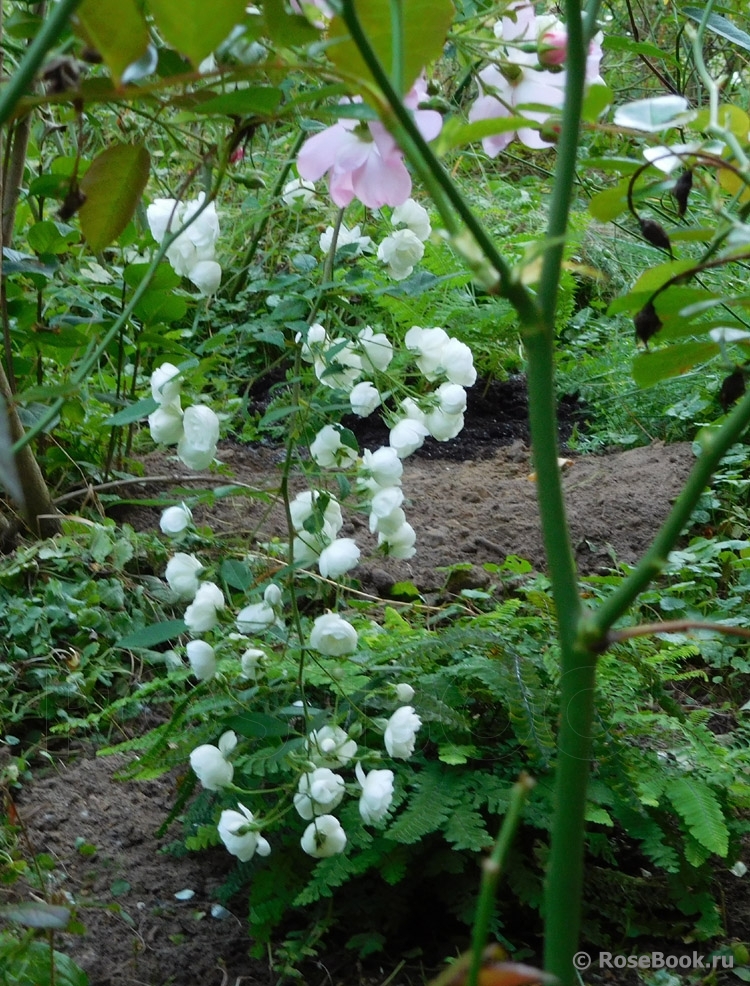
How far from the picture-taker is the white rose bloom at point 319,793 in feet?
3.61

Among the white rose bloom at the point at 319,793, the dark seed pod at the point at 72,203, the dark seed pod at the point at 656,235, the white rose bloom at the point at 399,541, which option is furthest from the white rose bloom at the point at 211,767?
the dark seed pod at the point at 656,235

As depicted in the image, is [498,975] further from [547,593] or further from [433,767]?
[547,593]

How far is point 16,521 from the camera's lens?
2.27 m

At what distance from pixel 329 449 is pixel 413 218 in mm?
299

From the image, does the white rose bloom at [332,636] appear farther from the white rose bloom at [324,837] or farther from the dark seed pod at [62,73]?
the dark seed pod at [62,73]

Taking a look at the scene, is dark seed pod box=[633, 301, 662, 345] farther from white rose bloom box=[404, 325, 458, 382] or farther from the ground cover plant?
white rose bloom box=[404, 325, 458, 382]

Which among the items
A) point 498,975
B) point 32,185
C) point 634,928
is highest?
point 32,185

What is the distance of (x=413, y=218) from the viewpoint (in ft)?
3.83

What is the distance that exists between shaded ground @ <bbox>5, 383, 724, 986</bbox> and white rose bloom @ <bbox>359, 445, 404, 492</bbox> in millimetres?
141

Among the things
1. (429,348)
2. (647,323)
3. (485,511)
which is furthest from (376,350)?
(485,511)

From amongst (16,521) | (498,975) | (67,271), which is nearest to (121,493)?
(16,521)

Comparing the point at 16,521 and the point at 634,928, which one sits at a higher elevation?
the point at 16,521

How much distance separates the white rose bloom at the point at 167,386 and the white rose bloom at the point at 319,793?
0.47 metres

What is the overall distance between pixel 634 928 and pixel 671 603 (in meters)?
0.82
